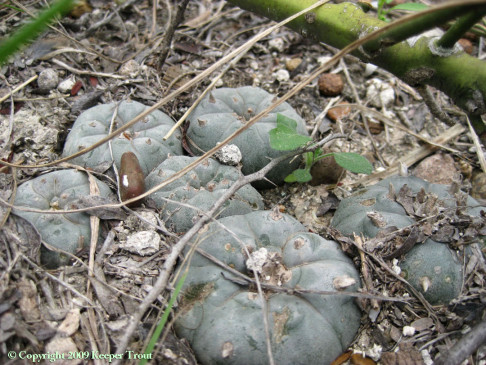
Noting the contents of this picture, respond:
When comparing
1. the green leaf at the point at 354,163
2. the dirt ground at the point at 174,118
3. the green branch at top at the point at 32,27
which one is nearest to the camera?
the green branch at top at the point at 32,27

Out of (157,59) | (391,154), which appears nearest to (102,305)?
(157,59)

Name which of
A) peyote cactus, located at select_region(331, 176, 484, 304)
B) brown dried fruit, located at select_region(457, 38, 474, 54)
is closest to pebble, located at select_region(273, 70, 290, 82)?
peyote cactus, located at select_region(331, 176, 484, 304)

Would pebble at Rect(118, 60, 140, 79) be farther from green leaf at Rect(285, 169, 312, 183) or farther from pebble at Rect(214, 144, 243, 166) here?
green leaf at Rect(285, 169, 312, 183)

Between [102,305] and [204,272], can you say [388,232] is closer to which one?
[204,272]

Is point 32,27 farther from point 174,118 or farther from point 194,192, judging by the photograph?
point 174,118

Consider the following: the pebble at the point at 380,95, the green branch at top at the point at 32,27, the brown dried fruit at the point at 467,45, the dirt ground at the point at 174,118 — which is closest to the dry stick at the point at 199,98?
the dirt ground at the point at 174,118

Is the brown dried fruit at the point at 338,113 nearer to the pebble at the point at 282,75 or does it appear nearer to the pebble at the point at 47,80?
the pebble at the point at 282,75

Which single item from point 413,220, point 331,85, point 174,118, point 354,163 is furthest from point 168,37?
point 413,220
